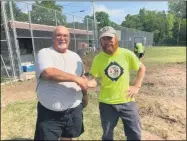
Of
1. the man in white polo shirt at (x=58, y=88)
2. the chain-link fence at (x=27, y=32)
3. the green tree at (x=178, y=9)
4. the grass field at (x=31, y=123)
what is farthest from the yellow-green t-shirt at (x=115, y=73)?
the green tree at (x=178, y=9)

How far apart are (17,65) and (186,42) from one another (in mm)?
62038

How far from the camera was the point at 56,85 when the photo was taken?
331 cm

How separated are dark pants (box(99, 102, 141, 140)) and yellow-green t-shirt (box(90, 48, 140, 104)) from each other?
0.24 ft

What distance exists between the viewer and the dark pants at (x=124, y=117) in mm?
3736

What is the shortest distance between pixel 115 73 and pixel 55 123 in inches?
37.5

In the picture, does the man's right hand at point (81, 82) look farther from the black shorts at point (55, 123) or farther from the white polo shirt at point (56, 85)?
the black shorts at point (55, 123)

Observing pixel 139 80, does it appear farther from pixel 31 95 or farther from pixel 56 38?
pixel 31 95

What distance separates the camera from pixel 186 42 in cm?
6888

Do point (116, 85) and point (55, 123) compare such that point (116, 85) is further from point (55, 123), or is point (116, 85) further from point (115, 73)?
point (55, 123)

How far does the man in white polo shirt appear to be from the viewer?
3.21 meters

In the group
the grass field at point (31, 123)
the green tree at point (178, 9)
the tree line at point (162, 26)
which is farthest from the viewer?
the green tree at point (178, 9)

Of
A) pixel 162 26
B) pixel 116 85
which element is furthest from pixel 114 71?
pixel 162 26

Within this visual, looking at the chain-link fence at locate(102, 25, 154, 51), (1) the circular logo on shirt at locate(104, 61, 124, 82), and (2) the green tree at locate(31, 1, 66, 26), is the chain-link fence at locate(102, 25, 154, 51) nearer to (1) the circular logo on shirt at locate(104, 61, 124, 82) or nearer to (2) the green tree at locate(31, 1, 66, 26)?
(2) the green tree at locate(31, 1, 66, 26)

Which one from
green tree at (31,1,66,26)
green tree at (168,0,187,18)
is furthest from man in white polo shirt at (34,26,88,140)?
green tree at (168,0,187,18)
